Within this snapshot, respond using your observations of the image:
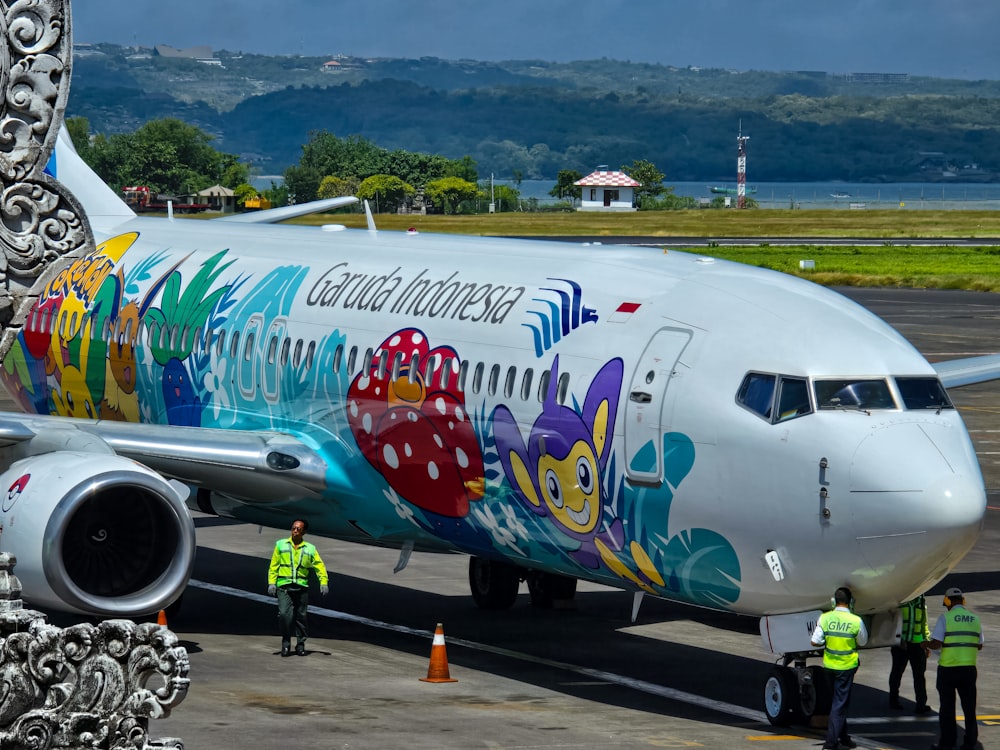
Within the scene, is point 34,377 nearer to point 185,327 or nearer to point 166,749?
point 185,327

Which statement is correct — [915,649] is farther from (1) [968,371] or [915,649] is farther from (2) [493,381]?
(1) [968,371]

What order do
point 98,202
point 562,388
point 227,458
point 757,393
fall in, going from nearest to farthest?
point 757,393
point 562,388
point 227,458
point 98,202

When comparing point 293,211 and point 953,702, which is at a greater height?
point 293,211

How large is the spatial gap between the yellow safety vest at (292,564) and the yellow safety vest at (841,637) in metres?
7.53

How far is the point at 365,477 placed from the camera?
77.4ft

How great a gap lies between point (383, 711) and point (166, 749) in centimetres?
872

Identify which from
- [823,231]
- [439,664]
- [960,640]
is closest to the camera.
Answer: [960,640]

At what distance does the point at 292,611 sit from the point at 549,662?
348 cm

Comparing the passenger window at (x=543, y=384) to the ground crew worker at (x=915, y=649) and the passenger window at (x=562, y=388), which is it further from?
the ground crew worker at (x=915, y=649)

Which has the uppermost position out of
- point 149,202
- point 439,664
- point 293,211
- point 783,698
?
point 149,202

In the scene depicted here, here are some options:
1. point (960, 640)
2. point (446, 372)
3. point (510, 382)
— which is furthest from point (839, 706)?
point (446, 372)

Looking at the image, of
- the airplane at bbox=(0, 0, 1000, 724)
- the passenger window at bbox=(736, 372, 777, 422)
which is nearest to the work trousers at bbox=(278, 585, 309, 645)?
the airplane at bbox=(0, 0, 1000, 724)

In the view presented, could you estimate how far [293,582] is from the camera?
74.6 ft

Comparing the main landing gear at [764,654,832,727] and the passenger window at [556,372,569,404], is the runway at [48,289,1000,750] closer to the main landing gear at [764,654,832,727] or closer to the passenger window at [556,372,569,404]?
the main landing gear at [764,654,832,727]
